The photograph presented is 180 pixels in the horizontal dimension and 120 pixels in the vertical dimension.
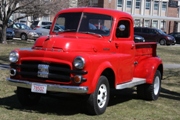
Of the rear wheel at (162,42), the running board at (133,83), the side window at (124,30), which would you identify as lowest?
the rear wheel at (162,42)

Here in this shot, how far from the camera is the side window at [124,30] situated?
8.67 metres

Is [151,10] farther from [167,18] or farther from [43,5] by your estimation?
[43,5]

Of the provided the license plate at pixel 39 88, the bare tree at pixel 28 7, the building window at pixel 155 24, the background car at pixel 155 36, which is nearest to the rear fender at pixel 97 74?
the license plate at pixel 39 88

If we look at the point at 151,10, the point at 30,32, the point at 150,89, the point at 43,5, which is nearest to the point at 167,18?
the point at 151,10

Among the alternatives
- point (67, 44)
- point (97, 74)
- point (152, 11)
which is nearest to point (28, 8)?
point (67, 44)

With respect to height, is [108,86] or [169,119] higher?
[108,86]

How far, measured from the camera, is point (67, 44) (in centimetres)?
751

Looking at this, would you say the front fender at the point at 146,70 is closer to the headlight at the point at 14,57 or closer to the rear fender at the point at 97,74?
the rear fender at the point at 97,74

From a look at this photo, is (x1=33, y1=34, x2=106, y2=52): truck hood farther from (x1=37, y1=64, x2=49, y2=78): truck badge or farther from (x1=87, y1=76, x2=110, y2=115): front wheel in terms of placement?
(x1=87, y1=76, x2=110, y2=115): front wheel

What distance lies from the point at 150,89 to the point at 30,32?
22.8m

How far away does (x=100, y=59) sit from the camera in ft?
24.4

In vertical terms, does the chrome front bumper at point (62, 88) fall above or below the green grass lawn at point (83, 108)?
above

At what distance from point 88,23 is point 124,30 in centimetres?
93

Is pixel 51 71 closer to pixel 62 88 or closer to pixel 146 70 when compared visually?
pixel 62 88
